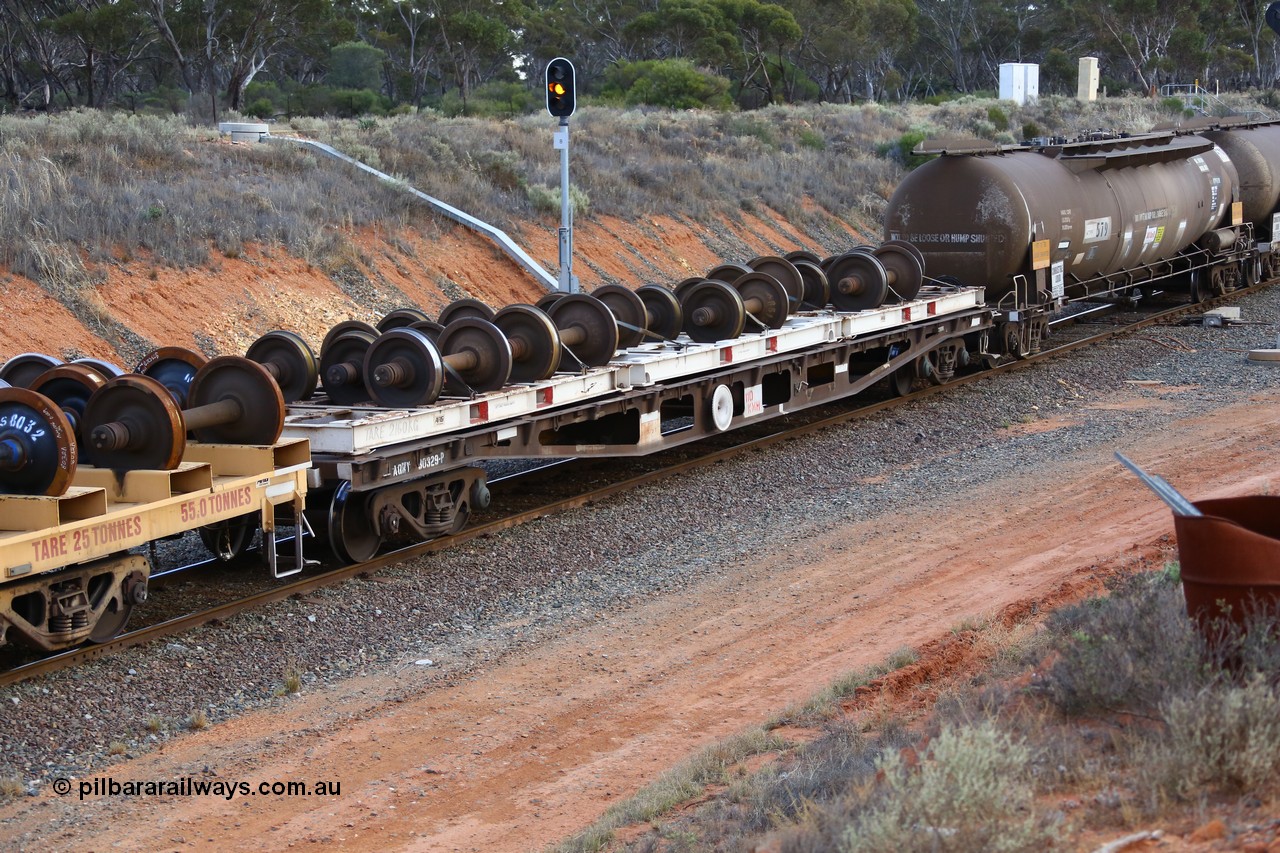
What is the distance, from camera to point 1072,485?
1254cm

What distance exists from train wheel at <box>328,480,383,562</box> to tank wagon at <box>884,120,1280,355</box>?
10502mm

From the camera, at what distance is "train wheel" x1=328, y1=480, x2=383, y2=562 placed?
402 inches

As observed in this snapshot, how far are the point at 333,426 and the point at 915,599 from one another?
4.32 metres

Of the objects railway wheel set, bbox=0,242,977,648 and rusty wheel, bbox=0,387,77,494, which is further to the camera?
railway wheel set, bbox=0,242,977,648

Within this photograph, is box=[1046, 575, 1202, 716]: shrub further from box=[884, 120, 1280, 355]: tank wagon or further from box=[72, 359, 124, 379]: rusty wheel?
box=[884, 120, 1280, 355]: tank wagon

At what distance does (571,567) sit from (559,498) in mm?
2111

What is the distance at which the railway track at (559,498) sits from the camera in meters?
8.56

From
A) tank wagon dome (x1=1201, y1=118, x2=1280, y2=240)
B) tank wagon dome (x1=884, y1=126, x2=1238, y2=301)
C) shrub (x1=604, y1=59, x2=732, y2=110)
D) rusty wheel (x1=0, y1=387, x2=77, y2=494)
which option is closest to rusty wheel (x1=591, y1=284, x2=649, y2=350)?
rusty wheel (x1=0, y1=387, x2=77, y2=494)

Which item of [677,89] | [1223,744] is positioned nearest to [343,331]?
[1223,744]

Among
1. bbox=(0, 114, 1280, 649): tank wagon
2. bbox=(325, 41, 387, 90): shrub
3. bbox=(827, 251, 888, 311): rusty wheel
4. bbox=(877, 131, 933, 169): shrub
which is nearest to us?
bbox=(0, 114, 1280, 649): tank wagon

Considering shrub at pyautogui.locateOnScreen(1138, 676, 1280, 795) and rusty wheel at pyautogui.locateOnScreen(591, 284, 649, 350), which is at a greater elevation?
rusty wheel at pyautogui.locateOnScreen(591, 284, 649, 350)

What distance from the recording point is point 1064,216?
18812mm

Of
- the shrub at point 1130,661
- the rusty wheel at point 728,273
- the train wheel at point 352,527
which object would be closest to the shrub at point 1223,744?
the shrub at point 1130,661

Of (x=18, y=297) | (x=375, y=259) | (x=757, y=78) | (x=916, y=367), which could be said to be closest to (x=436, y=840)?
(x=916, y=367)
